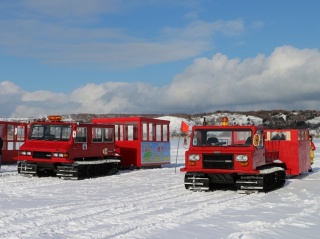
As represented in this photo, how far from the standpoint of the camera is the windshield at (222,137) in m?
14.1

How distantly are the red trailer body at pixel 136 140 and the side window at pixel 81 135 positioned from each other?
144 inches

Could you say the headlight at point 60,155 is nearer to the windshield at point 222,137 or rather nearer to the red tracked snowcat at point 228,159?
the red tracked snowcat at point 228,159

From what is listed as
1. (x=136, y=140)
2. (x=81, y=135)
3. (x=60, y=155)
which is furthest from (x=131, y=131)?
(x=60, y=155)

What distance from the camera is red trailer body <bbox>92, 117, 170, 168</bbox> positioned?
2230cm

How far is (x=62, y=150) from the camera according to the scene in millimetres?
17703

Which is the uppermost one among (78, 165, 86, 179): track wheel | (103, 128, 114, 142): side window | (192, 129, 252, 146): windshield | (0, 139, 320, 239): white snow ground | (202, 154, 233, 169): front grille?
(103, 128, 114, 142): side window

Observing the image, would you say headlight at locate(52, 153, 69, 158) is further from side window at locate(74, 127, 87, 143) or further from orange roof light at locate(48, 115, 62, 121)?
orange roof light at locate(48, 115, 62, 121)

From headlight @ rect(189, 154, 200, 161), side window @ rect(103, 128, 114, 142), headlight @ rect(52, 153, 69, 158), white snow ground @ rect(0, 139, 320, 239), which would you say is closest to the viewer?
white snow ground @ rect(0, 139, 320, 239)

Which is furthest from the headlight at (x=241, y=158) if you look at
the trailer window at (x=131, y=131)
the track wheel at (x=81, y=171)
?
the trailer window at (x=131, y=131)

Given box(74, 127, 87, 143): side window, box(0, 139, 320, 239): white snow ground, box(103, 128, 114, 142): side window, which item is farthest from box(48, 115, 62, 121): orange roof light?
box(0, 139, 320, 239): white snow ground

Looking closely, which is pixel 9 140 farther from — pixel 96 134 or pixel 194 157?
pixel 194 157

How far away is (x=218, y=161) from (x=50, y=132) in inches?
291

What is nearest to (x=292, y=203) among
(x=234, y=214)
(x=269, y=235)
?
(x=234, y=214)

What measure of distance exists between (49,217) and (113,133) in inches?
452
